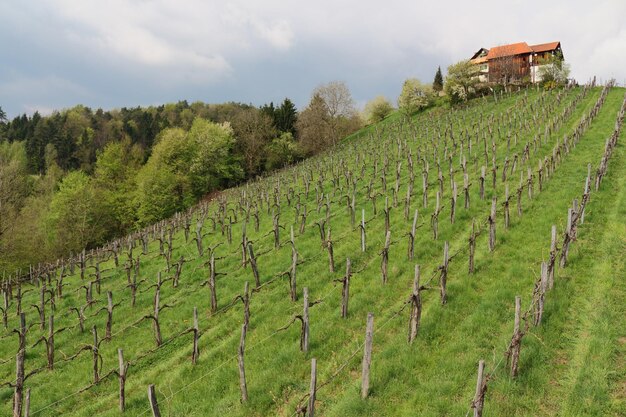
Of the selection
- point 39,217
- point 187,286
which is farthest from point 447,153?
point 39,217

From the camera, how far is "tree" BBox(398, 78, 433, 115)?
71412 mm

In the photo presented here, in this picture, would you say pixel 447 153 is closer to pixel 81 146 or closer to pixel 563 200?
pixel 563 200

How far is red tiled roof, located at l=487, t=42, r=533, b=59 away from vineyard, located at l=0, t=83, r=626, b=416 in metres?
61.9

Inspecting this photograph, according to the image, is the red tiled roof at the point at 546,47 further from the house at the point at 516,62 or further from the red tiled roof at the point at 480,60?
the red tiled roof at the point at 480,60

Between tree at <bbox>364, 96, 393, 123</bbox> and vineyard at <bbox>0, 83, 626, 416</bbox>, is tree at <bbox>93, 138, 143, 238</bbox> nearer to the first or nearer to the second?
vineyard at <bbox>0, 83, 626, 416</bbox>

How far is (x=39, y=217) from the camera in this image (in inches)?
1761

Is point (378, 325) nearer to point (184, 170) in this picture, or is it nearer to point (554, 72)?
point (184, 170)

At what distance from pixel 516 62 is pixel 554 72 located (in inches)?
420

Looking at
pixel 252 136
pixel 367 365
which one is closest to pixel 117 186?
pixel 252 136

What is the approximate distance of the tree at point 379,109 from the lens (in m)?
82.4

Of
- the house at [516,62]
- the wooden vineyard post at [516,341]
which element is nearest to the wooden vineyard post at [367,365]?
the wooden vineyard post at [516,341]

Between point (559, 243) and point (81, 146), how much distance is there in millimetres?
89932

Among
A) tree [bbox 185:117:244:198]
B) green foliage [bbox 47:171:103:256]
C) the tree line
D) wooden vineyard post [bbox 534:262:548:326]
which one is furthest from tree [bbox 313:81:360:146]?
wooden vineyard post [bbox 534:262:548:326]

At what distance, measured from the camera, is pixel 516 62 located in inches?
2854
